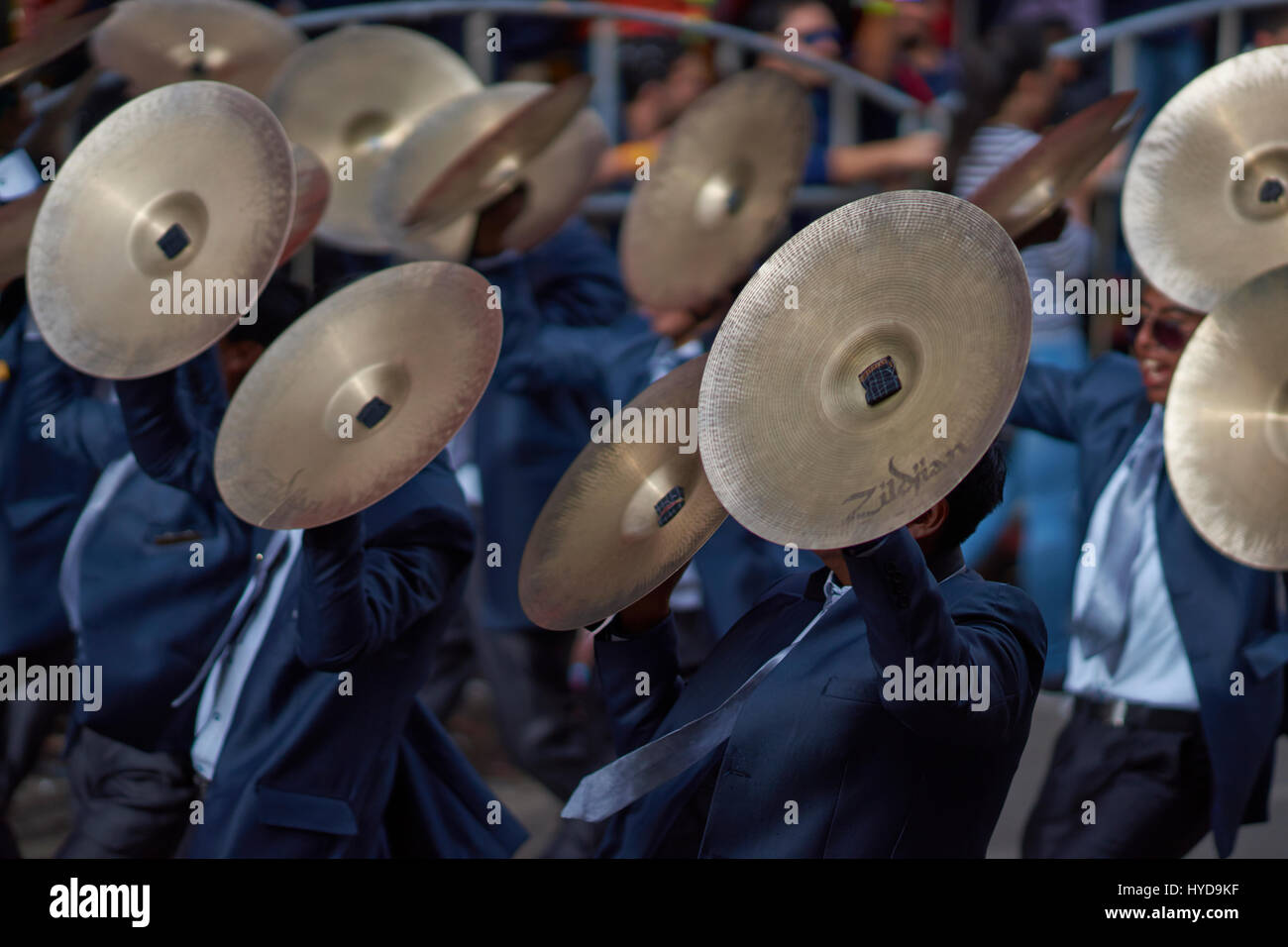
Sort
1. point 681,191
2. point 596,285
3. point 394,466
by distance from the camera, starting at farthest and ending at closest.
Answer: point 596,285 < point 681,191 < point 394,466

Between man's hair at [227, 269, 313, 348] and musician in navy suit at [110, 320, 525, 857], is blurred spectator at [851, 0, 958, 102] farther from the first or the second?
musician in navy suit at [110, 320, 525, 857]

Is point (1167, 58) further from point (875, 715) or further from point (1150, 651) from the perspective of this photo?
point (875, 715)

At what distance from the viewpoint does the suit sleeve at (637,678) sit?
325cm

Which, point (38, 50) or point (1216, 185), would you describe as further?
point (38, 50)

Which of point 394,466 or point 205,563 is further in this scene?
point 205,563

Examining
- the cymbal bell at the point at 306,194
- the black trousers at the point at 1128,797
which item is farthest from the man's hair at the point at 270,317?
the black trousers at the point at 1128,797

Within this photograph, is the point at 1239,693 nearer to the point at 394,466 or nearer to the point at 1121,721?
the point at 1121,721

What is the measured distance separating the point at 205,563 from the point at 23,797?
2.25m

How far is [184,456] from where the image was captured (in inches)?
161

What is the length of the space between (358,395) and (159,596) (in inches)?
45.8

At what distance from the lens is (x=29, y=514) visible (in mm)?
5152

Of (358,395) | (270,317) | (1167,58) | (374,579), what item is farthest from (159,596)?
(1167,58)

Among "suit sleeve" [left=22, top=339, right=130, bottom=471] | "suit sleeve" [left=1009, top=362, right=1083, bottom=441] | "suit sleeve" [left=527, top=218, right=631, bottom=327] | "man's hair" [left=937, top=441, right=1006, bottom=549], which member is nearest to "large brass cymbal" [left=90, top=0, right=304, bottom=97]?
"suit sleeve" [left=22, top=339, right=130, bottom=471]
